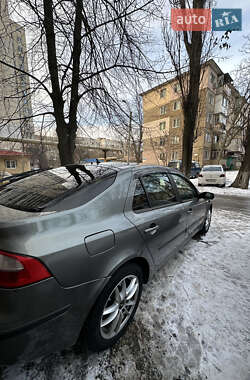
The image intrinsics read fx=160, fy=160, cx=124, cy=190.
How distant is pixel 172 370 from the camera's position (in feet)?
4.16

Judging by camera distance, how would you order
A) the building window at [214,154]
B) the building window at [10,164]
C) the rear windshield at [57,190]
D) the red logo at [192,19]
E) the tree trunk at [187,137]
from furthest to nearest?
the building window at [214,154] < the building window at [10,164] < the tree trunk at [187,137] < the red logo at [192,19] < the rear windshield at [57,190]

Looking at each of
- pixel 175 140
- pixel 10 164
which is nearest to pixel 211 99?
pixel 175 140

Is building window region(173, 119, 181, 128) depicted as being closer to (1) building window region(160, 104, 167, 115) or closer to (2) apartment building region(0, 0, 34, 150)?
(1) building window region(160, 104, 167, 115)

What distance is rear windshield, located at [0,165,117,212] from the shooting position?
1234 millimetres

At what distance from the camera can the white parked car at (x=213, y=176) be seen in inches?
411

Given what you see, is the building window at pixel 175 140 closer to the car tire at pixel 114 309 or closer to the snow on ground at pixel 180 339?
the snow on ground at pixel 180 339

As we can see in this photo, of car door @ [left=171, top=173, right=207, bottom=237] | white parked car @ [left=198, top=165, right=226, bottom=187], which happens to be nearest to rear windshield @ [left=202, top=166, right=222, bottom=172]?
white parked car @ [left=198, top=165, right=226, bottom=187]

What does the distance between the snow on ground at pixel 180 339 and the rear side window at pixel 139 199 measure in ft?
3.77

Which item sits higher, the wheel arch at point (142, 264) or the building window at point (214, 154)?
the building window at point (214, 154)

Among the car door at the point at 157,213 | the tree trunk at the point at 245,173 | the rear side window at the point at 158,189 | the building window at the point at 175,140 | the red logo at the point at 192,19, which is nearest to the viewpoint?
the car door at the point at 157,213

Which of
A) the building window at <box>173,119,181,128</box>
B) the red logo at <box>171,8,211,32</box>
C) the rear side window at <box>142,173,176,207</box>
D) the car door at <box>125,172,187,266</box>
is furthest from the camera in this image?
the building window at <box>173,119,181,128</box>

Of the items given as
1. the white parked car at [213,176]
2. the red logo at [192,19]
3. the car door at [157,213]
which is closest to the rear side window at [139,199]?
the car door at [157,213]

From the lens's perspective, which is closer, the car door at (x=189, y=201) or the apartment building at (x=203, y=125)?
the car door at (x=189, y=201)

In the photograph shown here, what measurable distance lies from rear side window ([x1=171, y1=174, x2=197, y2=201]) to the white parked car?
8854 millimetres
